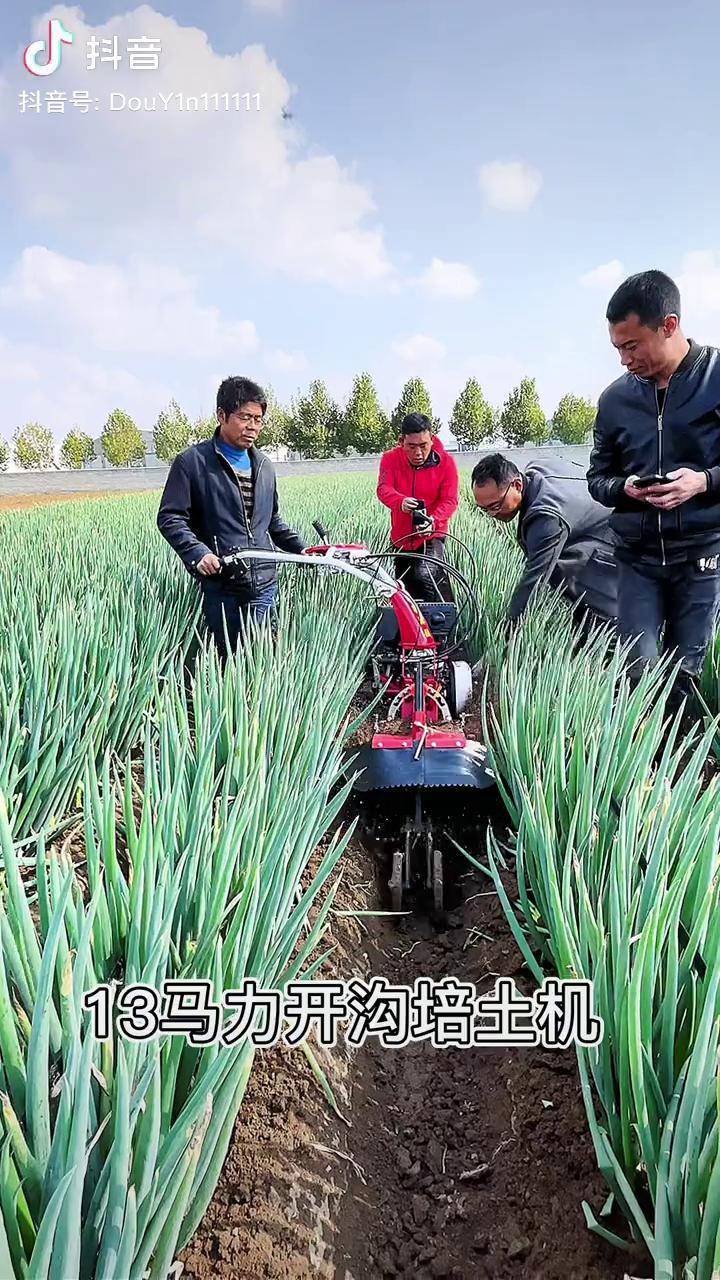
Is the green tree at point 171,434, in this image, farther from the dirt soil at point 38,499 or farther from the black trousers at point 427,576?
the black trousers at point 427,576

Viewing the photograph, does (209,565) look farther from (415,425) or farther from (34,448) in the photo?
(34,448)

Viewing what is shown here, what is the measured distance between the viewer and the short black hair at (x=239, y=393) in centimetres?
251

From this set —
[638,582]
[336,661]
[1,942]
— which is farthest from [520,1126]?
[638,582]

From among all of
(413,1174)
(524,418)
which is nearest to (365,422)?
(524,418)

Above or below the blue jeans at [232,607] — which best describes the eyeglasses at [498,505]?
above

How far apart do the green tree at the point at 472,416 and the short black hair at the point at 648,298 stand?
28854 mm

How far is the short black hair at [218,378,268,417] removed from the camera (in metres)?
2.51

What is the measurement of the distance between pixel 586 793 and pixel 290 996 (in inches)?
25.0

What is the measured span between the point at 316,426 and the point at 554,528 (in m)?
29.3

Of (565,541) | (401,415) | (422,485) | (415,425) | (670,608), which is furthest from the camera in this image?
(401,415)

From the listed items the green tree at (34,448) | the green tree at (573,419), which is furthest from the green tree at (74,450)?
the green tree at (573,419)

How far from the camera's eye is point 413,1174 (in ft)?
4.07

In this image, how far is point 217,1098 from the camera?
0.88 meters

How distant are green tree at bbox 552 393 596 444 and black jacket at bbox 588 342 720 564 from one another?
28.5 m
